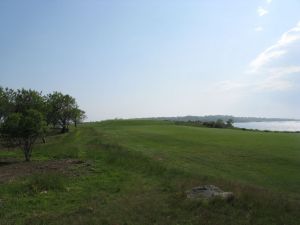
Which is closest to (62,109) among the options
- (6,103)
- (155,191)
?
(6,103)

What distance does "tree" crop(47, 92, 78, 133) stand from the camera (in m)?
75.8

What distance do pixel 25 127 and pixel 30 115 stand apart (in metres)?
1.48

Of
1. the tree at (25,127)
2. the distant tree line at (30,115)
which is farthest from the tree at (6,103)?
the tree at (25,127)

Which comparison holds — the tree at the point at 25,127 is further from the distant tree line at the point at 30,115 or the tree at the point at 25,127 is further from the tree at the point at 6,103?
the tree at the point at 6,103

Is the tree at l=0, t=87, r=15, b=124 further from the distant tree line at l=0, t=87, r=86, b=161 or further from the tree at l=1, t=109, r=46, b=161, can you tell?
the tree at l=1, t=109, r=46, b=161

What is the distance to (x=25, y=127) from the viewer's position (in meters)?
29.5

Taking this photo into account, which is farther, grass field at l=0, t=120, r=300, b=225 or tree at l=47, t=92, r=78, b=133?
tree at l=47, t=92, r=78, b=133

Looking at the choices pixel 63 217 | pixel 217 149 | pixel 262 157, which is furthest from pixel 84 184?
pixel 217 149

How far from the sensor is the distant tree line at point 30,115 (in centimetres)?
2980

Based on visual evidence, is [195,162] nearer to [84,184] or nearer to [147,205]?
[84,184]

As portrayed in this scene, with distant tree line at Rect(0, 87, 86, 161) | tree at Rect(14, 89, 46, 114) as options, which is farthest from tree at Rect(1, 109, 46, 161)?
tree at Rect(14, 89, 46, 114)

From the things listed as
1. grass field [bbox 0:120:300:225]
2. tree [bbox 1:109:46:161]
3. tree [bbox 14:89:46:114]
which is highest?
tree [bbox 14:89:46:114]

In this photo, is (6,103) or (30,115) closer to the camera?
(30,115)

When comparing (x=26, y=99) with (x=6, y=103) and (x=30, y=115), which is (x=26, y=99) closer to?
(x=6, y=103)
